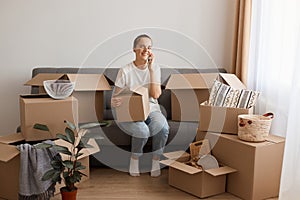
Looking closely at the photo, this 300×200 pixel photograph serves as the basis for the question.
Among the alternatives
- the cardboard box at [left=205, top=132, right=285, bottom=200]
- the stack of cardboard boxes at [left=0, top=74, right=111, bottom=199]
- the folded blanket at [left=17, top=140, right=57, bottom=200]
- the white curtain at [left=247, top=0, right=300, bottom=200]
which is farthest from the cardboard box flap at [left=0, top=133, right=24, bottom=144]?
the white curtain at [left=247, top=0, right=300, bottom=200]

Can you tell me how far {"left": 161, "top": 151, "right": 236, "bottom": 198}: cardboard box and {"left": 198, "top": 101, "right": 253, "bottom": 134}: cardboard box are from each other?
30cm

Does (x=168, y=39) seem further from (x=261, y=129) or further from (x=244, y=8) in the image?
(x=261, y=129)

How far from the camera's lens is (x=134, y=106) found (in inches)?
130

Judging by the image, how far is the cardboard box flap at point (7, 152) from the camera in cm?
280

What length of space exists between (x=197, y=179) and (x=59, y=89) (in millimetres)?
1200

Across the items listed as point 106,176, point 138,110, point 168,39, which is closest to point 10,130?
point 106,176

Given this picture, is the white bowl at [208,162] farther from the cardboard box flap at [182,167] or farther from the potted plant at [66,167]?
the potted plant at [66,167]

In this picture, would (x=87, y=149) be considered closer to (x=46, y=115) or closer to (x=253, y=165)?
(x=46, y=115)

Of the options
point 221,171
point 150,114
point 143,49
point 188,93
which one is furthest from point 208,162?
point 143,49

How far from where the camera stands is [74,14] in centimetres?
407

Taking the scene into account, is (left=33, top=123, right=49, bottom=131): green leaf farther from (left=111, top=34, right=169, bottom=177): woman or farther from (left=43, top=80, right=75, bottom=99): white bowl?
(left=111, top=34, right=169, bottom=177): woman

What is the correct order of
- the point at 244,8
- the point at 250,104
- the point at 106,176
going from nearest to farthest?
the point at 250,104, the point at 106,176, the point at 244,8

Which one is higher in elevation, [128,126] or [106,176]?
[128,126]

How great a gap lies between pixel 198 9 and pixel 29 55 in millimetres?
1696
